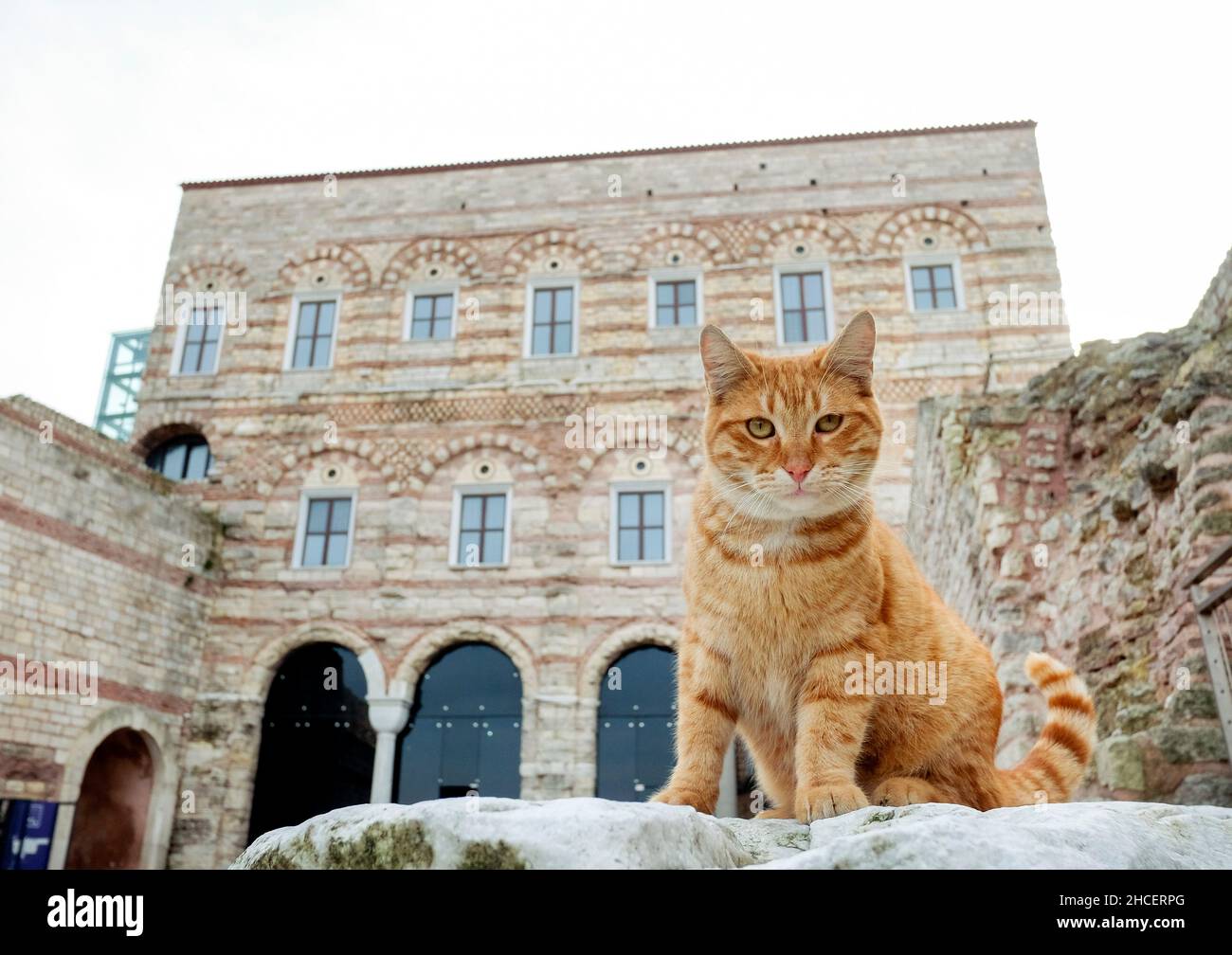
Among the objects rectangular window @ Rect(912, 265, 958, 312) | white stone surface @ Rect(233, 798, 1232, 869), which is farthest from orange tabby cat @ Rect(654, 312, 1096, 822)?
rectangular window @ Rect(912, 265, 958, 312)

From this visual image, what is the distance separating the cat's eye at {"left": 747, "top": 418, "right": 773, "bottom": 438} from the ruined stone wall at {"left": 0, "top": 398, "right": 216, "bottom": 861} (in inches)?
438

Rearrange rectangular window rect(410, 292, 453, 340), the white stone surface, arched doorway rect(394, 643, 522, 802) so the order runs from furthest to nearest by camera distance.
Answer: rectangular window rect(410, 292, 453, 340), arched doorway rect(394, 643, 522, 802), the white stone surface

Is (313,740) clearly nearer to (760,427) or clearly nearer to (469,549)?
(469,549)

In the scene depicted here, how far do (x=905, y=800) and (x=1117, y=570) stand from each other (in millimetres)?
3610

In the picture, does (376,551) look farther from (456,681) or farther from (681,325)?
(681,325)

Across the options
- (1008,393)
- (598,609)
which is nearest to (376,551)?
(598,609)

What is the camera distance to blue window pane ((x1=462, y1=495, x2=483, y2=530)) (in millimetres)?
13695

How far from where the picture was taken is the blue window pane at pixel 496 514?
44.8 ft

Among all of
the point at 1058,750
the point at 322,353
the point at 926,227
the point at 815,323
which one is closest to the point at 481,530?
the point at 322,353

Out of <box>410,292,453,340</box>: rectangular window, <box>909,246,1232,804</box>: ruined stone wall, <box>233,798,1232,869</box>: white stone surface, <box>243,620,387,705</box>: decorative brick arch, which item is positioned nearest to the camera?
<box>233,798,1232,869</box>: white stone surface

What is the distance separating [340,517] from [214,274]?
18.7 feet

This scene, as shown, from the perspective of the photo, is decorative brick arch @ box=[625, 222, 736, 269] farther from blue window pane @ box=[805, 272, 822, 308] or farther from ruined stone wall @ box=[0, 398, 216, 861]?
ruined stone wall @ box=[0, 398, 216, 861]

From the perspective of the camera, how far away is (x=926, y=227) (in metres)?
14.7

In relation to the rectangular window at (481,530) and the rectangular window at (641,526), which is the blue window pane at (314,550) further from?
the rectangular window at (641,526)
